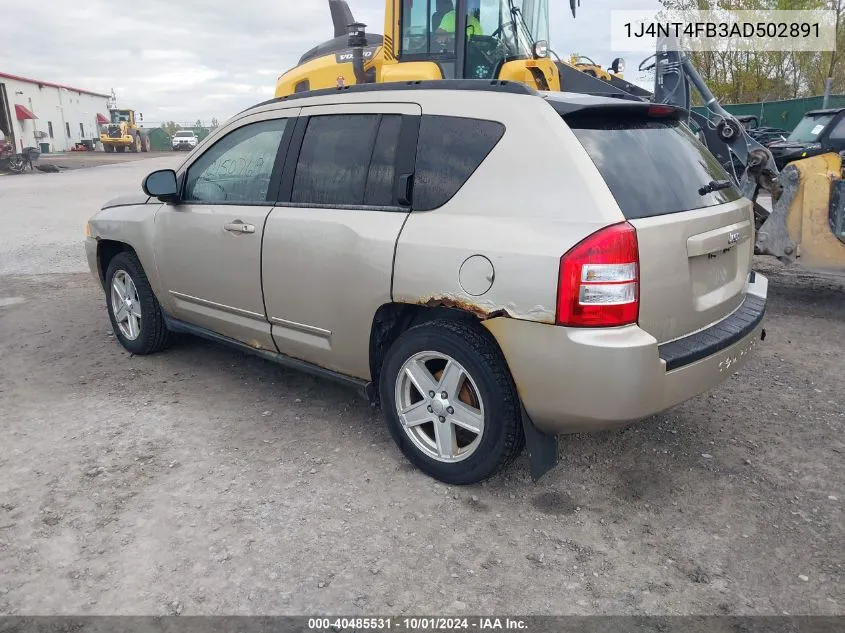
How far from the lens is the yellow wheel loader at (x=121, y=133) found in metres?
51.8

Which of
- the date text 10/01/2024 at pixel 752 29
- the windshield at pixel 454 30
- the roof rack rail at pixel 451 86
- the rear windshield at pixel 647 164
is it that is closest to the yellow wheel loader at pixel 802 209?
the windshield at pixel 454 30

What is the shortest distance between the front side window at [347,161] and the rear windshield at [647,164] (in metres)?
0.94

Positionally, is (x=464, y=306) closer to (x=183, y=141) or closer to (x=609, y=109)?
(x=609, y=109)

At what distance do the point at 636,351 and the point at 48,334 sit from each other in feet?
16.6

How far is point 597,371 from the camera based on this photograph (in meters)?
2.67

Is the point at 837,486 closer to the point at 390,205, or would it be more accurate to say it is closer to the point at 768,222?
the point at 390,205

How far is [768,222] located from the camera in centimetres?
630

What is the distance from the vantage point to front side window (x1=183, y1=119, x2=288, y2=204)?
399 cm

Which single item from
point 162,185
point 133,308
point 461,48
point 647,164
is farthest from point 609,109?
point 461,48

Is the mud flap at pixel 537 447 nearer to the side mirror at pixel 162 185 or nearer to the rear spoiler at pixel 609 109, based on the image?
the rear spoiler at pixel 609 109

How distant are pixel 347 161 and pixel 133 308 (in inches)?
95.2

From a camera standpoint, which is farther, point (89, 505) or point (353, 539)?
point (89, 505)

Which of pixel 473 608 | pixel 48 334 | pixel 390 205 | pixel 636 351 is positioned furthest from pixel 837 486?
pixel 48 334

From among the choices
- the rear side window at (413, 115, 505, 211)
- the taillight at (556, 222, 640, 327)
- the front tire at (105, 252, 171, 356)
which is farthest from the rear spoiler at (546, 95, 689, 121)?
the front tire at (105, 252, 171, 356)
